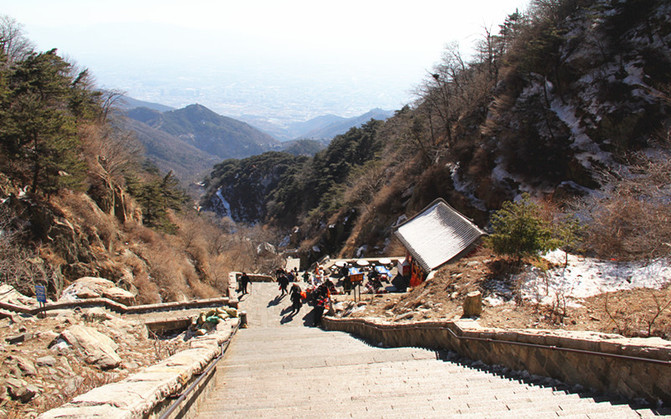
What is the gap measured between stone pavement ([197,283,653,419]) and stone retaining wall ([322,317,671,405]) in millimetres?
419

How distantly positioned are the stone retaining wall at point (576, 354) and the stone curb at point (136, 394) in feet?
15.1

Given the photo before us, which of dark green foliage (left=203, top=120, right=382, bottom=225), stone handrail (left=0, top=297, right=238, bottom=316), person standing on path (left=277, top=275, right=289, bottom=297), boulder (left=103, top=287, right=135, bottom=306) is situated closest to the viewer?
stone handrail (left=0, top=297, right=238, bottom=316)

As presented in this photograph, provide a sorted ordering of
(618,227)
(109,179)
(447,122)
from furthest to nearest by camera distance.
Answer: (447,122) < (109,179) < (618,227)

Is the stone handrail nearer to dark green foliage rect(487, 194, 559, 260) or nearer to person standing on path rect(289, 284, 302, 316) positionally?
person standing on path rect(289, 284, 302, 316)

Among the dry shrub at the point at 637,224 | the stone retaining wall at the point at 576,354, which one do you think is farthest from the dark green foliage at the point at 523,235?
the stone retaining wall at the point at 576,354

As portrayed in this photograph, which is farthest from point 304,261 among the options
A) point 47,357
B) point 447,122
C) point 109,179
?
point 47,357

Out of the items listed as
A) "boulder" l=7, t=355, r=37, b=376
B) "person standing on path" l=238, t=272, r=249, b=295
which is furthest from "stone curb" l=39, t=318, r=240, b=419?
"person standing on path" l=238, t=272, r=249, b=295

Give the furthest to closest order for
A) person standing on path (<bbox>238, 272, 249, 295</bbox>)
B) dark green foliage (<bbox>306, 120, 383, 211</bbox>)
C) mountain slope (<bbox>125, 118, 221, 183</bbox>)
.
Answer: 1. mountain slope (<bbox>125, 118, 221, 183</bbox>)
2. dark green foliage (<bbox>306, 120, 383, 211</bbox>)
3. person standing on path (<bbox>238, 272, 249, 295</bbox>)

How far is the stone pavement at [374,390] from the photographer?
13.6 ft

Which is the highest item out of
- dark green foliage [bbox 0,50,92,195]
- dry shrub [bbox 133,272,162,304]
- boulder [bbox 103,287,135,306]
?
dark green foliage [bbox 0,50,92,195]

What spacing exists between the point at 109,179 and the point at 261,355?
19.0 metres

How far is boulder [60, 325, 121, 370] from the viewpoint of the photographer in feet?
21.4

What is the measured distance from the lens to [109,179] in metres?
22.0

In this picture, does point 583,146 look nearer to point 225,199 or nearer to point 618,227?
point 618,227
